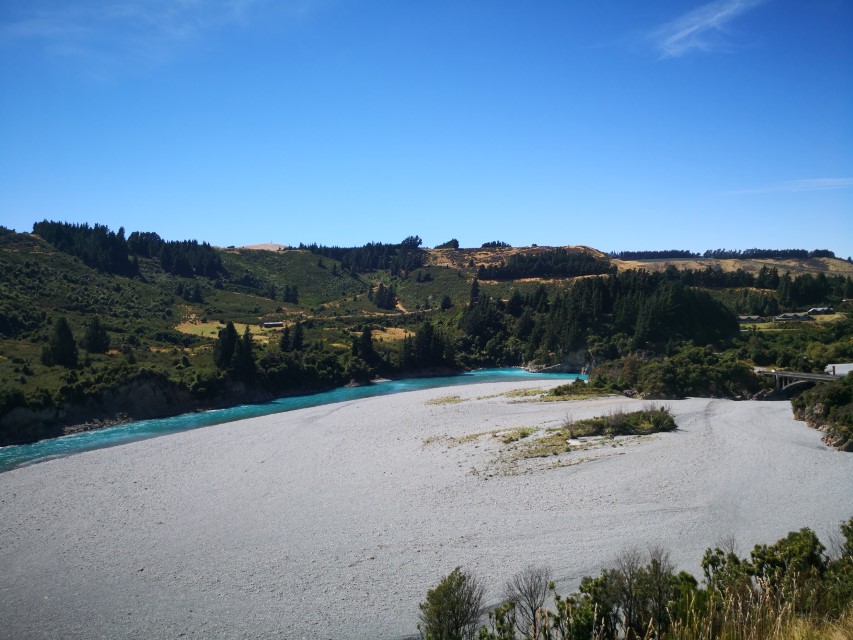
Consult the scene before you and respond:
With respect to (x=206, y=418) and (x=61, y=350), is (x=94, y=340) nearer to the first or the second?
(x=61, y=350)

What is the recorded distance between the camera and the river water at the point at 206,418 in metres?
38.6

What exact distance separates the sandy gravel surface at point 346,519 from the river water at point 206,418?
3.97 meters

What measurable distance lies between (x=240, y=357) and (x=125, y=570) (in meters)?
45.2

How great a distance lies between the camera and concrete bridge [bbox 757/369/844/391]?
47938 mm

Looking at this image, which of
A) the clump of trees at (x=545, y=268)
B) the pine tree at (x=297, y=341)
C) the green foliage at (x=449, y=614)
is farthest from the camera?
the clump of trees at (x=545, y=268)

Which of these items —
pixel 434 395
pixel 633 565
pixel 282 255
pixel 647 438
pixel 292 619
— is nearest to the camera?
pixel 633 565

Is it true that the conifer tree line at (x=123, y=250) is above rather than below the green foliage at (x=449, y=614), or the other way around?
above

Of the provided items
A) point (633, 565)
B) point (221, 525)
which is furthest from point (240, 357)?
point (633, 565)

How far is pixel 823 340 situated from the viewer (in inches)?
2574

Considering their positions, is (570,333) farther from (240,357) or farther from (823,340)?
(240,357)

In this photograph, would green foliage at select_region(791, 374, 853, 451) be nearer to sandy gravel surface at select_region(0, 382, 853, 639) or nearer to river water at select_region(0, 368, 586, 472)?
sandy gravel surface at select_region(0, 382, 853, 639)

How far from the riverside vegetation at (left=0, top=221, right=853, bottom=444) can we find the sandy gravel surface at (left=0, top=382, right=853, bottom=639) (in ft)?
45.1

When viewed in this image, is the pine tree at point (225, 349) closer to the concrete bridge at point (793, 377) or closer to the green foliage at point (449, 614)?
the concrete bridge at point (793, 377)

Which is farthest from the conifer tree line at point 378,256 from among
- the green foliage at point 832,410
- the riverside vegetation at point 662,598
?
the riverside vegetation at point 662,598
